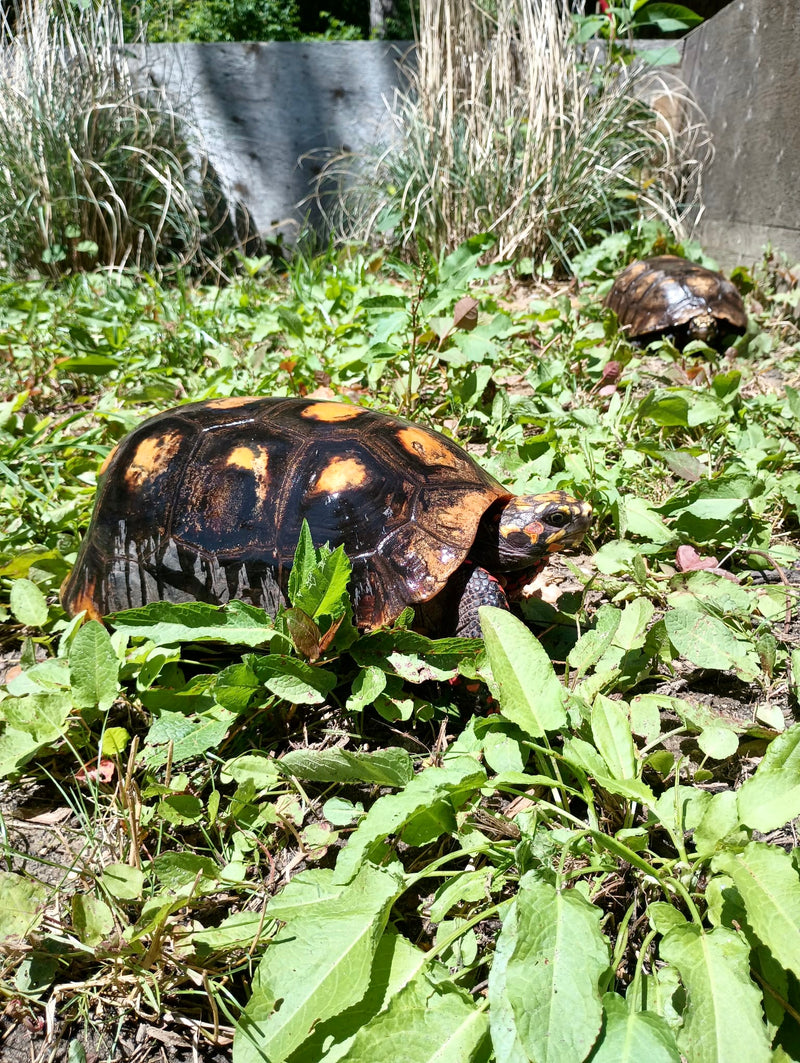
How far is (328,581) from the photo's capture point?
1500 millimetres

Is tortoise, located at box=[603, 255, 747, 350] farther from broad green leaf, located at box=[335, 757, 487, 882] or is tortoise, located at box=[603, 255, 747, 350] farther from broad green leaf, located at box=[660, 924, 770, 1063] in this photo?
broad green leaf, located at box=[660, 924, 770, 1063]

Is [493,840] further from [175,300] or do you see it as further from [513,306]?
[175,300]

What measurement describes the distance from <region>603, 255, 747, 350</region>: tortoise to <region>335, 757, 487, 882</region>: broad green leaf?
288cm

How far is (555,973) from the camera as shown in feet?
2.97

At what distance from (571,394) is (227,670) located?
6.40 ft

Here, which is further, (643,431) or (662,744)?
(643,431)

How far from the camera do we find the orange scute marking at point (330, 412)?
1885 mm

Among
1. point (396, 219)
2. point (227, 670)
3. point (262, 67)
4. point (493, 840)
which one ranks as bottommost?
point (493, 840)

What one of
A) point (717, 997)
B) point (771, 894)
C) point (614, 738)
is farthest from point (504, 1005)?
point (614, 738)

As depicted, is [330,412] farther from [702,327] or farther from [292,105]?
[292,105]

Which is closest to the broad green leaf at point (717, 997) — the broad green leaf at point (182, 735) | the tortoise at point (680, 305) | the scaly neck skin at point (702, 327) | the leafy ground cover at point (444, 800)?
the leafy ground cover at point (444, 800)

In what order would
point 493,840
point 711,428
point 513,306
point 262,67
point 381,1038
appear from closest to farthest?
point 381,1038, point 493,840, point 711,428, point 513,306, point 262,67

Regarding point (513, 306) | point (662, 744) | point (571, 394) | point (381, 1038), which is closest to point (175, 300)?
point (513, 306)

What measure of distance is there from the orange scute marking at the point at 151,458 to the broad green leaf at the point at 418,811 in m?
1.09
